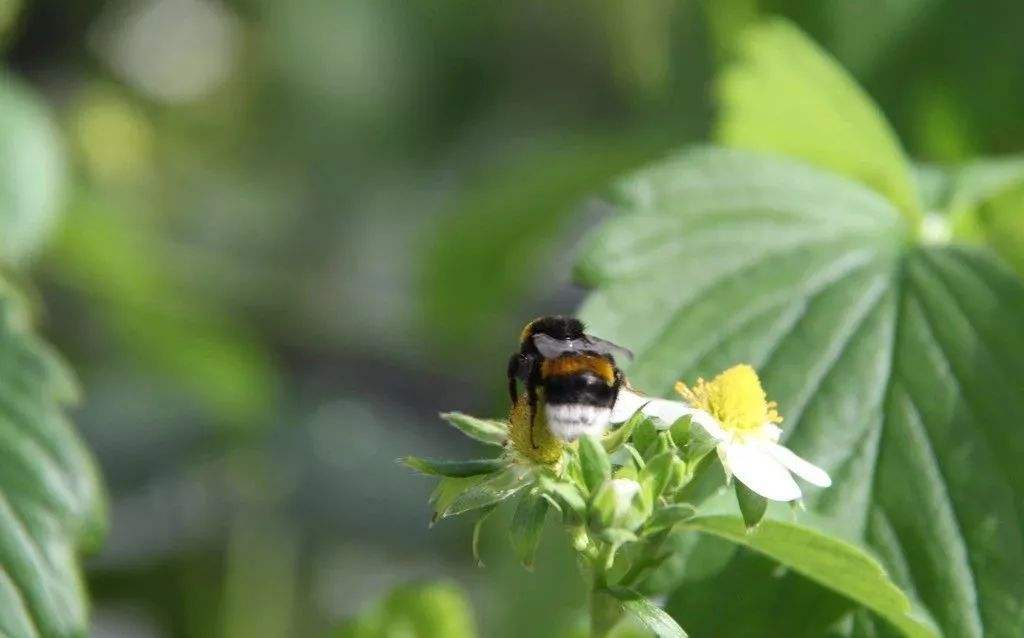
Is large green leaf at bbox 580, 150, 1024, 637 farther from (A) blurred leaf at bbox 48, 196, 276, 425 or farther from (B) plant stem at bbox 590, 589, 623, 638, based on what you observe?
(A) blurred leaf at bbox 48, 196, 276, 425

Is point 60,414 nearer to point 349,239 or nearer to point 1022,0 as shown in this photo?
point 1022,0

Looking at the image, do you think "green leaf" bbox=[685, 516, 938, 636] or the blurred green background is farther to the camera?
the blurred green background

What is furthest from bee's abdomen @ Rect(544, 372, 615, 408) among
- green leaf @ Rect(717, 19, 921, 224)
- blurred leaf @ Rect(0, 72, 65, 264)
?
blurred leaf @ Rect(0, 72, 65, 264)

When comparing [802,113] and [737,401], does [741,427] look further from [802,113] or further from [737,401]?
[802,113]

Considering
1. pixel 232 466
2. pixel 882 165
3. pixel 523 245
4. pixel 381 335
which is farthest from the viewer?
pixel 381 335

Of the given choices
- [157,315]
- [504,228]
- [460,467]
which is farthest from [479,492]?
[157,315]

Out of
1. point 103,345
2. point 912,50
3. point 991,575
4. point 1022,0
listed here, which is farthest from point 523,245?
point 991,575
